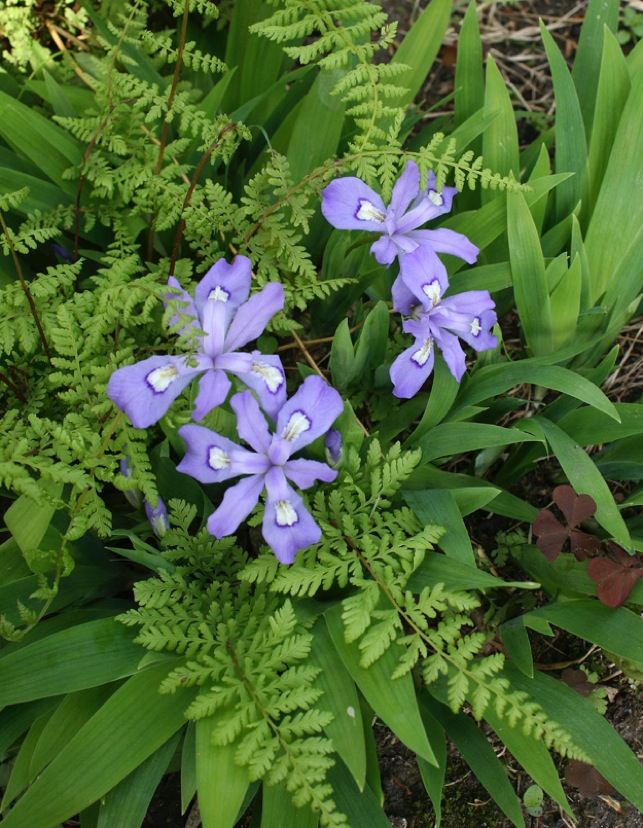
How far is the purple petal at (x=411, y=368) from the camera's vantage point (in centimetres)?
164

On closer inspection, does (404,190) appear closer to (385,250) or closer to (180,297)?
(385,250)

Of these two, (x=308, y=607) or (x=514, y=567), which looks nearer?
(x=308, y=607)

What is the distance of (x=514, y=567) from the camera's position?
1979mm

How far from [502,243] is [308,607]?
3.85ft

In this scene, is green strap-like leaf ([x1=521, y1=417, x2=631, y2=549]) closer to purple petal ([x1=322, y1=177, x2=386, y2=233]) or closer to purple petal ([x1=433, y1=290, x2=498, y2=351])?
purple petal ([x1=433, y1=290, x2=498, y2=351])

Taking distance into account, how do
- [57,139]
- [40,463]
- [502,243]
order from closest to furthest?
[40,463] < [57,139] < [502,243]

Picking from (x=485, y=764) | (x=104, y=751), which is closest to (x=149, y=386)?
(x=104, y=751)

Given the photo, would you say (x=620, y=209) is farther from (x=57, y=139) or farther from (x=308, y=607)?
(x=57, y=139)

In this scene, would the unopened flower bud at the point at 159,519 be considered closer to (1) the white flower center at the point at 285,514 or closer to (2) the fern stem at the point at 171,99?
(1) the white flower center at the point at 285,514

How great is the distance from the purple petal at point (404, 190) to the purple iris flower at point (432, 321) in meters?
0.18

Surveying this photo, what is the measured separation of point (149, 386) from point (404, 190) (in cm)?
78

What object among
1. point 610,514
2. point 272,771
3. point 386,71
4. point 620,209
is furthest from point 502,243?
point 272,771

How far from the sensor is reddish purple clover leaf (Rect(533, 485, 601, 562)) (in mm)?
1631

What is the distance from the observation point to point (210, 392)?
4.69 ft
